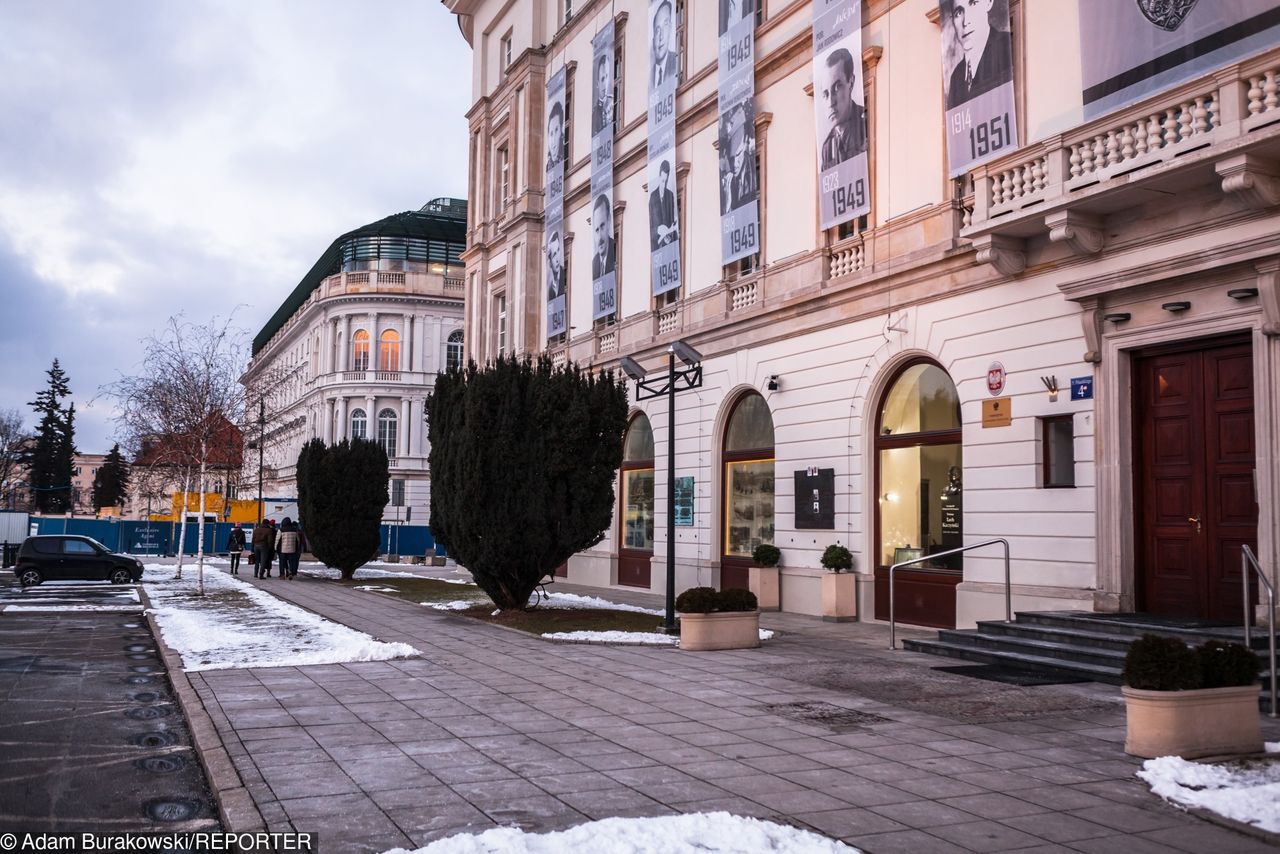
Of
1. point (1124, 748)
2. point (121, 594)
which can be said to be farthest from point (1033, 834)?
point (121, 594)

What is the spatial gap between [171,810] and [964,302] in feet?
44.5

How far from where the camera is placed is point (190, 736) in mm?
8797

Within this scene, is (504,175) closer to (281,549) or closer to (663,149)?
(663,149)

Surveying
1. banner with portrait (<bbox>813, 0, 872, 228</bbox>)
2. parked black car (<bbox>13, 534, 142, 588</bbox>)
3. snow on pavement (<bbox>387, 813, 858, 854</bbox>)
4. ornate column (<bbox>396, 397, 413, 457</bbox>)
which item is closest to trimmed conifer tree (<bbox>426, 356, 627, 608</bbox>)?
banner with portrait (<bbox>813, 0, 872, 228</bbox>)

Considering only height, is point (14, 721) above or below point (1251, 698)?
below

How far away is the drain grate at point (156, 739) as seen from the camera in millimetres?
8484

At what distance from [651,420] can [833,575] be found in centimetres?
949

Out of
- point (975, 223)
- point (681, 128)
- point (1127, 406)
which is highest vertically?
point (681, 128)

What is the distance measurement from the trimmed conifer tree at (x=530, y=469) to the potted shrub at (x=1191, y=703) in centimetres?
1204

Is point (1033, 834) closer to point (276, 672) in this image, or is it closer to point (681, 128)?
point (276, 672)

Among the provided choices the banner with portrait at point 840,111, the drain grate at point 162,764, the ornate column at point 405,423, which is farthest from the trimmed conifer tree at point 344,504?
the ornate column at point 405,423

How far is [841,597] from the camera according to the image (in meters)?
18.6

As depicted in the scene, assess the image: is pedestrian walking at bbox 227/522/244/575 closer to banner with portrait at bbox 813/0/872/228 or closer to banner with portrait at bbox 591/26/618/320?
banner with portrait at bbox 591/26/618/320

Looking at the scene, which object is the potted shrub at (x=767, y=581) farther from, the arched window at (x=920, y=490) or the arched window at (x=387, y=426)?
the arched window at (x=387, y=426)
